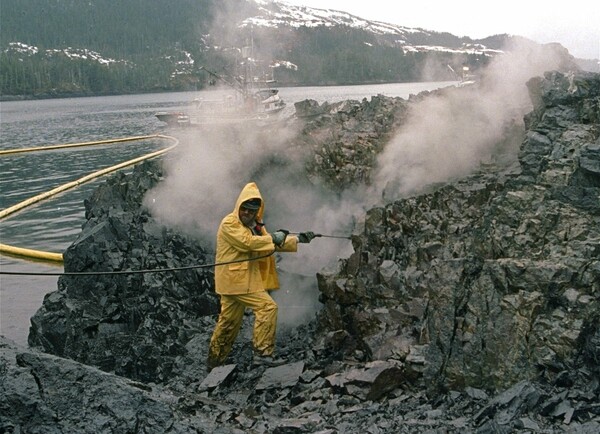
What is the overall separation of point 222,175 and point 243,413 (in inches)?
328

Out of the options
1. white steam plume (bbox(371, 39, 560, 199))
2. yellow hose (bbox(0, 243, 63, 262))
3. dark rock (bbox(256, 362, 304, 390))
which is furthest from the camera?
yellow hose (bbox(0, 243, 63, 262))

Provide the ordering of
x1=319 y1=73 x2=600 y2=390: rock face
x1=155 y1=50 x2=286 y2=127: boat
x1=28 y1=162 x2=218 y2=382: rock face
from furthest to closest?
A: x1=155 y1=50 x2=286 y2=127: boat, x1=28 y1=162 x2=218 y2=382: rock face, x1=319 y1=73 x2=600 y2=390: rock face

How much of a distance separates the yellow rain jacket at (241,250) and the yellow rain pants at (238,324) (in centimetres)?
14

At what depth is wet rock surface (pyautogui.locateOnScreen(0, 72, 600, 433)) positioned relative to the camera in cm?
580

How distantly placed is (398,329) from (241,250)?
207 cm

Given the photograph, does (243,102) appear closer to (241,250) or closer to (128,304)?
(128,304)

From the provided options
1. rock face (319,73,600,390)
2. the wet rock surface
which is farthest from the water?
rock face (319,73,600,390)

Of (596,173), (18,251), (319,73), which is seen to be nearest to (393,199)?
(596,173)

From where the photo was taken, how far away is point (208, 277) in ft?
36.7

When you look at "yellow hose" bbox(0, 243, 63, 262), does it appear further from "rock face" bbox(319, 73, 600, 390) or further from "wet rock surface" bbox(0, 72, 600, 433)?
"rock face" bbox(319, 73, 600, 390)

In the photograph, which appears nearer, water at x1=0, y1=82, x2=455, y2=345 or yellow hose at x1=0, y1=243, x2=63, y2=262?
water at x1=0, y1=82, x2=455, y2=345

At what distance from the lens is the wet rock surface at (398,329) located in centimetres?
580

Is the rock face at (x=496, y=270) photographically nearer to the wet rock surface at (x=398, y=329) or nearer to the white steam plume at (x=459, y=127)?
the wet rock surface at (x=398, y=329)

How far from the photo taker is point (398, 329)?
25.7 ft
